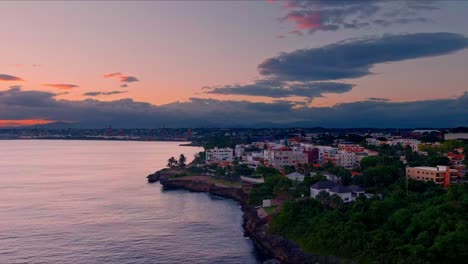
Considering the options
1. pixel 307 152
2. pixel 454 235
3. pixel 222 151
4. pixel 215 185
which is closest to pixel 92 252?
pixel 454 235

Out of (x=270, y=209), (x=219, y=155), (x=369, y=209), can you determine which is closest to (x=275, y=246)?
(x=369, y=209)

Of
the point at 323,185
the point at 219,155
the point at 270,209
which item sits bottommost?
the point at 270,209

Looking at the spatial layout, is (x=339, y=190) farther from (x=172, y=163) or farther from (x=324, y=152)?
(x=172, y=163)

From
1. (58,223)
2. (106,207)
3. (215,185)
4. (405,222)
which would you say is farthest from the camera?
(215,185)

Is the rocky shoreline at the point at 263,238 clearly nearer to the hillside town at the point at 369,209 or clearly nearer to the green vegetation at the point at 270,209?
the hillside town at the point at 369,209

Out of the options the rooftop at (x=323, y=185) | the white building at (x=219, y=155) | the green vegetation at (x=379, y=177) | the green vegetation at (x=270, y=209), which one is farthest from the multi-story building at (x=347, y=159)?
the green vegetation at (x=270, y=209)

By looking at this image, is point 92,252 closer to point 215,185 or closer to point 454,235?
point 454,235

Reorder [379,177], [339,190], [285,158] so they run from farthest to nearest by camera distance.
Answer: [285,158], [379,177], [339,190]
